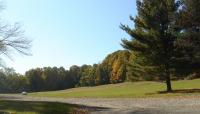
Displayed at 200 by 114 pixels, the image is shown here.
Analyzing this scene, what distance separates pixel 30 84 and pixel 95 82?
2472cm

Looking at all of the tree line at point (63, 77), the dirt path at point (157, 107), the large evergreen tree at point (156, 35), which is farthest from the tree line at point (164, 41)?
the tree line at point (63, 77)

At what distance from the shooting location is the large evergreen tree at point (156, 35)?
48625mm

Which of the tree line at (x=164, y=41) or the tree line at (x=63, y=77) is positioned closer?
the tree line at (x=164, y=41)

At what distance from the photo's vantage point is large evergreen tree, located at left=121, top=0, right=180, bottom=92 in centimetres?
4862

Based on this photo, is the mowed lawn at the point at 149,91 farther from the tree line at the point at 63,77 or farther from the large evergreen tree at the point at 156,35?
the tree line at the point at 63,77

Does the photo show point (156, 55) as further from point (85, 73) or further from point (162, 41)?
point (85, 73)

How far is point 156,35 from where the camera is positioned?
4897 centimetres

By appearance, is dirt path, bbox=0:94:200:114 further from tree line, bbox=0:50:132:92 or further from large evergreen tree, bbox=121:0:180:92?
tree line, bbox=0:50:132:92

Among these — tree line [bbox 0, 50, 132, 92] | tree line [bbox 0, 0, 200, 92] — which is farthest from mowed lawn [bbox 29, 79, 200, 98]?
tree line [bbox 0, 50, 132, 92]

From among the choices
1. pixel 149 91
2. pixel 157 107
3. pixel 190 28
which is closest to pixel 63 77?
pixel 149 91

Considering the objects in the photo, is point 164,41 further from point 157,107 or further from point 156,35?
point 157,107

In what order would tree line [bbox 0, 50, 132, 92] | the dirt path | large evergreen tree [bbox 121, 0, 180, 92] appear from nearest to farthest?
the dirt path → large evergreen tree [bbox 121, 0, 180, 92] → tree line [bbox 0, 50, 132, 92]

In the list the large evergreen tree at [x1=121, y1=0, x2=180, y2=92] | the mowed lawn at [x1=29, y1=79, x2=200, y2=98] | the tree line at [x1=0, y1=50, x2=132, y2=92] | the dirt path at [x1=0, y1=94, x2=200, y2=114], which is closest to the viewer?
the dirt path at [x1=0, y1=94, x2=200, y2=114]

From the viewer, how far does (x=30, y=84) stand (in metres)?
156
